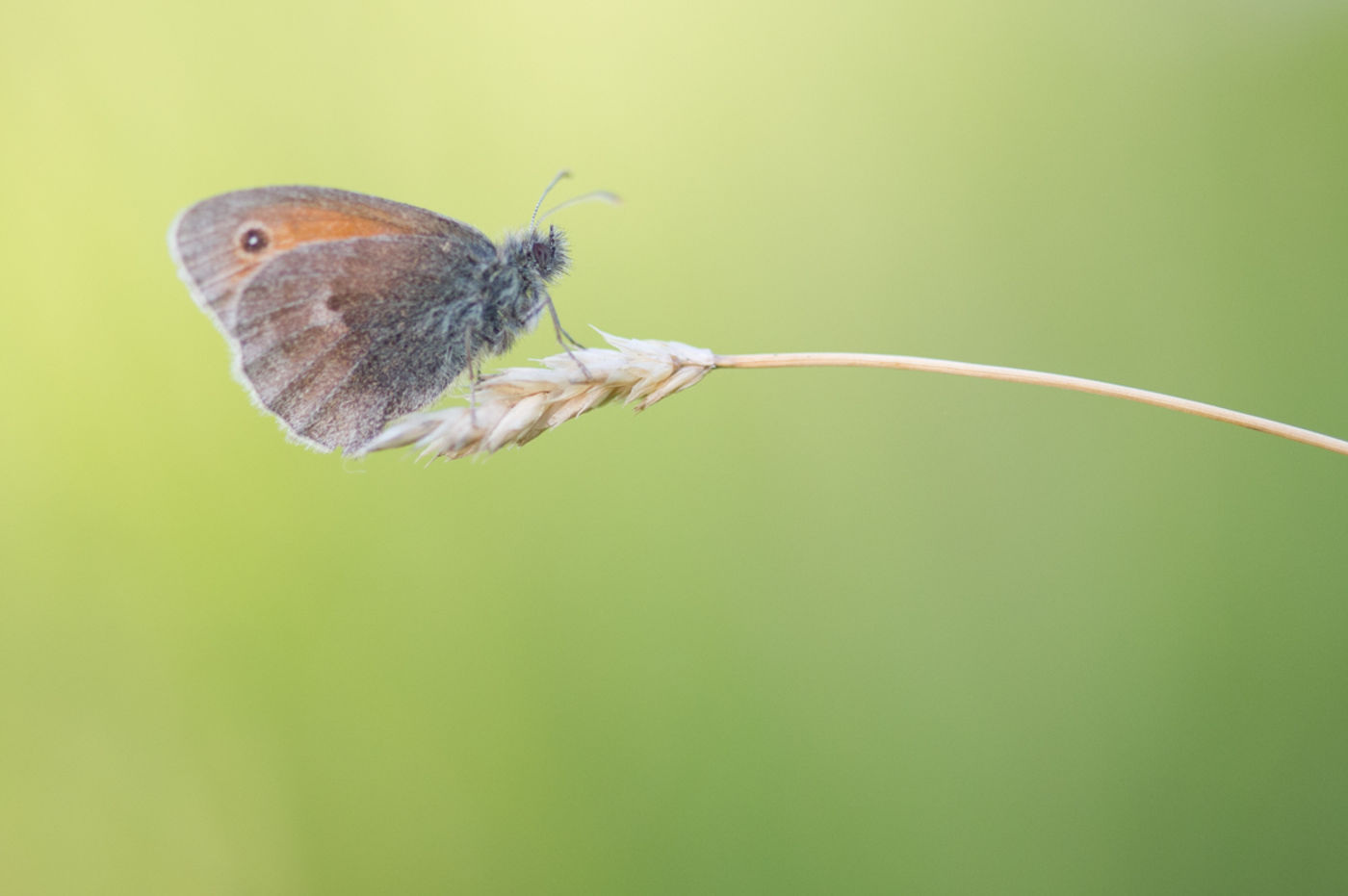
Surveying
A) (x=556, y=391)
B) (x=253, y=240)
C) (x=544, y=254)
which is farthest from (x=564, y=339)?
(x=253, y=240)

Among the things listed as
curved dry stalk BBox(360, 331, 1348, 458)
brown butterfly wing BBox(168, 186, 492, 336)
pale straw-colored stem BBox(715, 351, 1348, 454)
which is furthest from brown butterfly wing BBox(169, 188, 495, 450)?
pale straw-colored stem BBox(715, 351, 1348, 454)

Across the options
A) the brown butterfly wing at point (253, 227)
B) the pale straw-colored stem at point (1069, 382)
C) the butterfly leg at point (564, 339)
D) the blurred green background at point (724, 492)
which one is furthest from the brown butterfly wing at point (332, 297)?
the pale straw-colored stem at point (1069, 382)

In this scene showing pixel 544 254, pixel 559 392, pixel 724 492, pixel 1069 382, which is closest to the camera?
pixel 1069 382

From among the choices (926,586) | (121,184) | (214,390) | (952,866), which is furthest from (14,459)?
(952,866)

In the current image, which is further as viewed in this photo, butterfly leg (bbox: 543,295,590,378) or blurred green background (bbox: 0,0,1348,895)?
blurred green background (bbox: 0,0,1348,895)

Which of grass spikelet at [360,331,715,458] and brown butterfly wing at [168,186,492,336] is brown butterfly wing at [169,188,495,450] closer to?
brown butterfly wing at [168,186,492,336]

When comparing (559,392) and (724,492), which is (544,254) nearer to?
(559,392)
